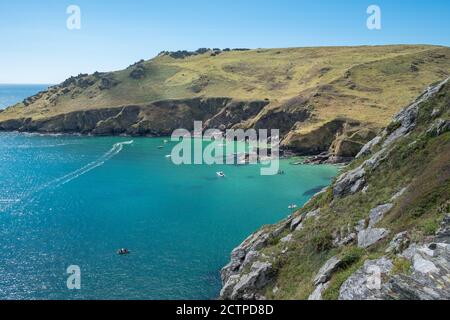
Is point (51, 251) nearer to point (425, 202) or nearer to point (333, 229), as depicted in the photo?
point (333, 229)

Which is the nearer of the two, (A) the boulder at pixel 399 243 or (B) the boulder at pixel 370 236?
(A) the boulder at pixel 399 243

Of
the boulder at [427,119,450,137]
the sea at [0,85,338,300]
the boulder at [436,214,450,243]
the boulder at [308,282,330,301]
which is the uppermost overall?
the boulder at [427,119,450,137]

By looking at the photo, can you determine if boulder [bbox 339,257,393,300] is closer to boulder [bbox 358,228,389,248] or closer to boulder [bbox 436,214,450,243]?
boulder [bbox 436,214,450,243]

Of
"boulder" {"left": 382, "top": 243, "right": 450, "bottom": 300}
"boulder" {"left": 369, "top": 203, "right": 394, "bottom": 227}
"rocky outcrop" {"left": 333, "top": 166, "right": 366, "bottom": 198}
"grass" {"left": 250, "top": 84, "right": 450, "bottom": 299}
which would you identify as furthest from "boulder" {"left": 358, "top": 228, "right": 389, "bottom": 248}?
"rocky outcrop" {"left": 333, "top": 166, "right": 366, "bottom": 198}

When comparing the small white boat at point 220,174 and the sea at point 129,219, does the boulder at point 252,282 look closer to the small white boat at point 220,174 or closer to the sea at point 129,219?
the sea at point 129,219

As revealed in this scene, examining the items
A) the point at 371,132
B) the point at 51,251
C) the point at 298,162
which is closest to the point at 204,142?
the point at 298,162

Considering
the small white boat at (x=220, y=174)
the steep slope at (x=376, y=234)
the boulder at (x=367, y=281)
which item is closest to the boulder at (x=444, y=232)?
the steep slope at (x=376, y=234)
